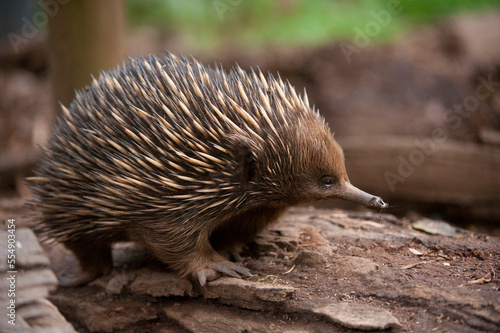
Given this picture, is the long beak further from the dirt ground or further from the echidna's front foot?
the echidna's front foot

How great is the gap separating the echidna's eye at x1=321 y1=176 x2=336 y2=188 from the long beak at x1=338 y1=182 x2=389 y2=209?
79 millimetres

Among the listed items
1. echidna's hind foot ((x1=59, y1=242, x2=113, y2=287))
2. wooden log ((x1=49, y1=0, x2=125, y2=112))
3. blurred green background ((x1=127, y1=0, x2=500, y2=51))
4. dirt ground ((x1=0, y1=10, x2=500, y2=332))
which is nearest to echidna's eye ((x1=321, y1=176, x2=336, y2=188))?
dirt ground ((x1=0, y1=10, x2=500, y2=332))

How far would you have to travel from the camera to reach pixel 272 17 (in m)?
13.5

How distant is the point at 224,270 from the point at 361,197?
1113mm

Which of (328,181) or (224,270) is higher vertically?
(328,181)

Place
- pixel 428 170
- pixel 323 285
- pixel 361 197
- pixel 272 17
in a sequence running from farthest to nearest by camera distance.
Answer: pixel 272 17, pixel 428 170, pixel 323 285, pixel 361 197

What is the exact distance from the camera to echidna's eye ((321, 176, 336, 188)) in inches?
138

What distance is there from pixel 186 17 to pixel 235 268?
10.7 meters

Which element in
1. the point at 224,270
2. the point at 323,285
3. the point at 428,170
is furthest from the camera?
the point at 428,170

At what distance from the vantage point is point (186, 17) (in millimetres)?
13453

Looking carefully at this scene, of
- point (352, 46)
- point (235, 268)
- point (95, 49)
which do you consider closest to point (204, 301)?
point (235, 268)

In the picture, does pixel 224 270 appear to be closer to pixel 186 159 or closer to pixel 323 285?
pixel 323 285

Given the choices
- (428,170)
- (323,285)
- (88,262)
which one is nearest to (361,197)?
(323,285)

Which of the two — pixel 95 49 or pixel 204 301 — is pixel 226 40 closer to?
pixel 95 49
